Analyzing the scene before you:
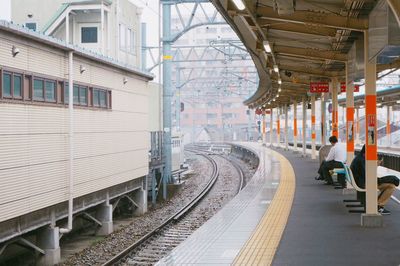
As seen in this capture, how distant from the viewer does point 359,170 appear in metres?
9.95

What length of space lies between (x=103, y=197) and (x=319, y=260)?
28.9 ft

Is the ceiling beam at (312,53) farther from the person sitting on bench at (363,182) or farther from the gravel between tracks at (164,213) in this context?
the gravel between tracks at (164,213)

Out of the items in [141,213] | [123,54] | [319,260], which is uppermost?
[123,54]

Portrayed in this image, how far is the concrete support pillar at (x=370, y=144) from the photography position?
335 inches

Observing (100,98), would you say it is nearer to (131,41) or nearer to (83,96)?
(83,96)

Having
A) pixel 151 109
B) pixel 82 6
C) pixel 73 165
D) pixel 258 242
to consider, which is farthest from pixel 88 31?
pixel 258 242

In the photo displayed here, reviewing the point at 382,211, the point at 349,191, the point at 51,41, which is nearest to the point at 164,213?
the point at 349,191

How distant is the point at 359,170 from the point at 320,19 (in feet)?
8.54

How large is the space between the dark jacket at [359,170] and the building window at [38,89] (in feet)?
18.3

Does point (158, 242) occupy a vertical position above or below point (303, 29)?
below

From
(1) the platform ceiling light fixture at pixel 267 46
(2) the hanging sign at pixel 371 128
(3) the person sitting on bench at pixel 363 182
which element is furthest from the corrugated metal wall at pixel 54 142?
(2) the hanging sign at pixel 371 128

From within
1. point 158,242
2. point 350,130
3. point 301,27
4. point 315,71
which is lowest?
point 158,242

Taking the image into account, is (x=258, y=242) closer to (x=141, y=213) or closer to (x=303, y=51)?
(x=303, y=51)

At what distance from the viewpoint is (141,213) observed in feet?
60.3
